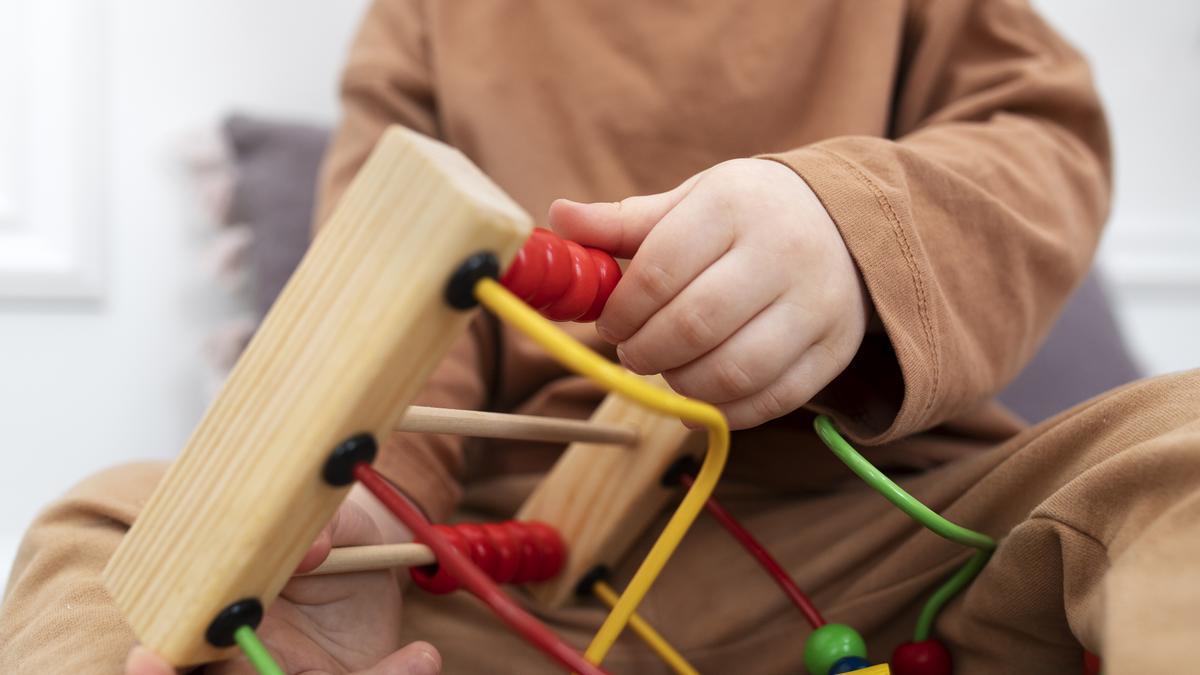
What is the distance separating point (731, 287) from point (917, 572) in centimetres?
19

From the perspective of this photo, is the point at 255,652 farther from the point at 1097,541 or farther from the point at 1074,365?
the point at 1074,365

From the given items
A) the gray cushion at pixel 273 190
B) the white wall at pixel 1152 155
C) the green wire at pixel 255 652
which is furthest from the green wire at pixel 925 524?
the white wall at pixel 1152 155

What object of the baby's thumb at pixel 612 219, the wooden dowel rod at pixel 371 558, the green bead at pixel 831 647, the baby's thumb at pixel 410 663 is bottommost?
the green bead at pixel 831 647

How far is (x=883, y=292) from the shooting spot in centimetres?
40

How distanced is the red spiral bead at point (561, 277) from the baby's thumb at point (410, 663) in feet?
0.49

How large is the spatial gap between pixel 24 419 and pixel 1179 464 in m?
0.91

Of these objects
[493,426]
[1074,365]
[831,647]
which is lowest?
[1074,365]

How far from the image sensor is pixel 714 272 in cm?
36

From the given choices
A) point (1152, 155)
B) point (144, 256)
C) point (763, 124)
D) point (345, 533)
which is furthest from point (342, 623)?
point (1152, 155)

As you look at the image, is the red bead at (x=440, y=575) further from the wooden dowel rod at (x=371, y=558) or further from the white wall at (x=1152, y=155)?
the white wall at (x=1152, y=155)

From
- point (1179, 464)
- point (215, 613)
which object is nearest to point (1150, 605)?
point (1179, 464)

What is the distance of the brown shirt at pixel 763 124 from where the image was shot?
0.50 metres

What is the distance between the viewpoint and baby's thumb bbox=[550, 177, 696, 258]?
37 cm

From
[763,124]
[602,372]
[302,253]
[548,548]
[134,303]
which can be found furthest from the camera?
[134,303]
